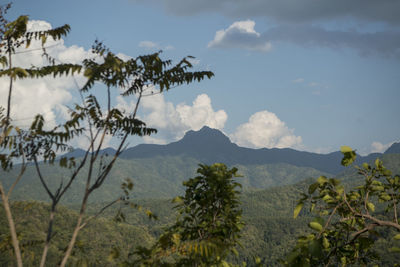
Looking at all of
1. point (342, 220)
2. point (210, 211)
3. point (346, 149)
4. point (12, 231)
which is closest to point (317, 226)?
point (346, 149)

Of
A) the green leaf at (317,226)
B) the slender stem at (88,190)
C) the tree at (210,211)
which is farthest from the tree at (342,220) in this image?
the slender stem at (88,190)

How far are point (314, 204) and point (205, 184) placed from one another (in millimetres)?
2549

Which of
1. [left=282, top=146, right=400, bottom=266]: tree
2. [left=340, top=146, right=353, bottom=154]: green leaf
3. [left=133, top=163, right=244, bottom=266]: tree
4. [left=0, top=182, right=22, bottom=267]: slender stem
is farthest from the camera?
[left=133, top=163, right=244, bottom=266]: tree

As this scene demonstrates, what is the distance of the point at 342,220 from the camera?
2.88 meters

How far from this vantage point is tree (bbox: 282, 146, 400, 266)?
7.14ft

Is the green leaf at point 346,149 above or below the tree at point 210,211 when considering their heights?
above

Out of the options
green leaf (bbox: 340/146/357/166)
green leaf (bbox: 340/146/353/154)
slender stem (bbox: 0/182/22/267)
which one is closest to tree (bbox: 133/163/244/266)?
slender stem (bbox: 0/182/22/267)

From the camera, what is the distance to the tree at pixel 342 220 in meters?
2.18

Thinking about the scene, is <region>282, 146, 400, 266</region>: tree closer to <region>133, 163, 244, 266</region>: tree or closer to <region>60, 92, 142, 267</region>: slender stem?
<region>133, 163, 244, 266</region>: tree

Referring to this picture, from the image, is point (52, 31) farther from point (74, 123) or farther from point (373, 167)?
point (373, 167)

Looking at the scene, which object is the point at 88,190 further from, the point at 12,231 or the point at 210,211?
the point at 210,211

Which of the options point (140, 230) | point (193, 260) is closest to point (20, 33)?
point (193, 260)

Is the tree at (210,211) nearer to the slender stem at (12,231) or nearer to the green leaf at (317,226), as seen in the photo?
the slender stem at (12,231)

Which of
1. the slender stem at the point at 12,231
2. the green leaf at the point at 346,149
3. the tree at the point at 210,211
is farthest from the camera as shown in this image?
the tree at the point at 210,211
